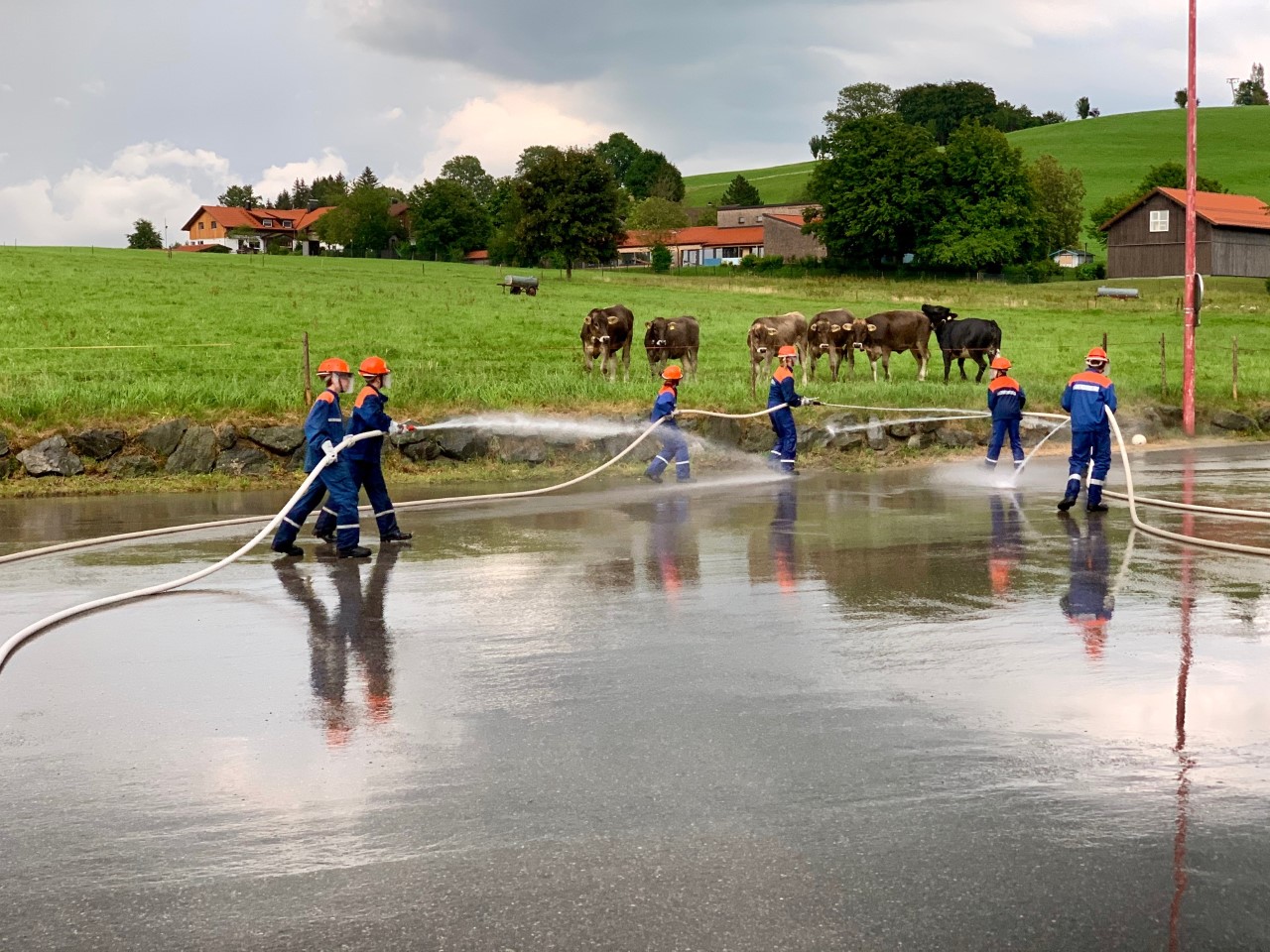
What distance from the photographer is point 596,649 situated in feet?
29.7

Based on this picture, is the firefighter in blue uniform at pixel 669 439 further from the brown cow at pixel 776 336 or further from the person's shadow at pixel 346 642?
the brown cow at pixel 776 336

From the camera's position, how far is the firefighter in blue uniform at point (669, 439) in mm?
19625

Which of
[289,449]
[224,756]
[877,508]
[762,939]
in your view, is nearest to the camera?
[762,939]

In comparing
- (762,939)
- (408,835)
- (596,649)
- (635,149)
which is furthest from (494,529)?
(635,149)

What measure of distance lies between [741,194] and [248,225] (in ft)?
193

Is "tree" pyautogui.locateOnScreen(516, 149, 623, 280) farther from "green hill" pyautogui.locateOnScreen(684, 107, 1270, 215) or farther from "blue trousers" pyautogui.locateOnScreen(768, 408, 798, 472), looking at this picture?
"blue trousers" pyautogui.locateOnScreen(768, 408, 798, 472)

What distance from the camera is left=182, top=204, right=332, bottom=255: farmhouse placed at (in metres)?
148

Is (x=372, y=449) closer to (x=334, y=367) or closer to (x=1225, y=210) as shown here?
(x=334, y=367)

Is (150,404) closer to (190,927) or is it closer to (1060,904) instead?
(190,927)

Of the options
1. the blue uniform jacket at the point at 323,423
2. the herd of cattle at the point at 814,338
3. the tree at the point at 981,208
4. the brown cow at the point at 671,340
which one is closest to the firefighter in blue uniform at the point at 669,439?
the blue uniform jacket at the point at 323,423

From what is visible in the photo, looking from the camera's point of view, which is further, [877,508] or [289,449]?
[289,449]

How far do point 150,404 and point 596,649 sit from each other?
45.0 feet

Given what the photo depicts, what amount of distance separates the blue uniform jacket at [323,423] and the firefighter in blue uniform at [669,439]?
677cm

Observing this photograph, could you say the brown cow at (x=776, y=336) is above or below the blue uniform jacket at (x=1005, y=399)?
above
